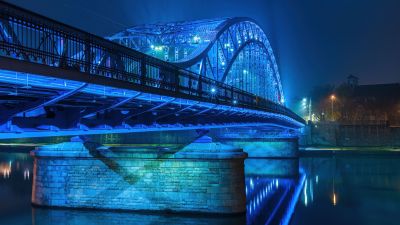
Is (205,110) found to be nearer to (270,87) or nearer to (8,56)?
(8,56)

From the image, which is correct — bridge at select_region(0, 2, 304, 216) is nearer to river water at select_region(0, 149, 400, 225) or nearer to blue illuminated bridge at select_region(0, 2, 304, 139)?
blue illuminated bridge at select_region(0, 2, 304, 139)

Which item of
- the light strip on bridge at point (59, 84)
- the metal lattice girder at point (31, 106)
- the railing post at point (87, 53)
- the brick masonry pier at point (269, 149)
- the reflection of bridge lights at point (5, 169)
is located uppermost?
the railing post at point (87, 53)

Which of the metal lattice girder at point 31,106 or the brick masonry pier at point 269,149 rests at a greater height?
the metal lattice girder at point 31,106

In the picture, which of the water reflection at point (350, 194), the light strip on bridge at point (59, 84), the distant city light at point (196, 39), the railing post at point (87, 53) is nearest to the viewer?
the light strip on bridge at point (59, 84)

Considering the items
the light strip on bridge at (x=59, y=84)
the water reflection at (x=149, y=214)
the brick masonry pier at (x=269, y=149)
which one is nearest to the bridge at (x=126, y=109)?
the light strip on bridge at (x=59, y=84)

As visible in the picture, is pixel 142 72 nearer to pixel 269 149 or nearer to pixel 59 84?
pixel 59 84

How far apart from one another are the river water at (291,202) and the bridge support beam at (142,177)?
641 millimetres

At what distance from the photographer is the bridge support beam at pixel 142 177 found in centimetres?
2358

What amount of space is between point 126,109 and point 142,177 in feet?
26.8

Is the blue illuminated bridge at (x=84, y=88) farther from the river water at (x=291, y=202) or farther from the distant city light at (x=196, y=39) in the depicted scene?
the distant city light at (x=196, y=39)

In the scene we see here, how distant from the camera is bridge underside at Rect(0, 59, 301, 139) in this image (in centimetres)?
1071

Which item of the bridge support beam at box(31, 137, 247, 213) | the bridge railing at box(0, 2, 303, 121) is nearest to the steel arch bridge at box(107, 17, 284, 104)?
the bridge support beam at box(31, 137, 247, 213)

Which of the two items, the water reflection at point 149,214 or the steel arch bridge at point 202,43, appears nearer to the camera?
the water reflection at point 149,214

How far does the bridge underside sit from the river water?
22.4 feet
